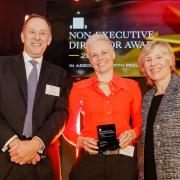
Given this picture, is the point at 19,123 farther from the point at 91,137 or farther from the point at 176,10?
the point at 176,10

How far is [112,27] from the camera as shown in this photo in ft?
14.4

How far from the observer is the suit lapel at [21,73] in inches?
98.8

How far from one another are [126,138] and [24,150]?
0.72 metres

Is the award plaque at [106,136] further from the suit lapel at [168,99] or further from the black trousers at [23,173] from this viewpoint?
the black trousers at [23,173]

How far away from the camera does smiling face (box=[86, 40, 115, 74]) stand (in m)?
2.66

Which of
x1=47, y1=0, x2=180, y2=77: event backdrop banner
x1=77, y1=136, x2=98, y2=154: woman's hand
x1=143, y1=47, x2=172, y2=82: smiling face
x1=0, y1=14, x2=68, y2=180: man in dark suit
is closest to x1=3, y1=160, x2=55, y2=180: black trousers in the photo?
x1=0, y1=14, x2=68, y2=180: man in dark suit

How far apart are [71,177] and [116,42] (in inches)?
88.2

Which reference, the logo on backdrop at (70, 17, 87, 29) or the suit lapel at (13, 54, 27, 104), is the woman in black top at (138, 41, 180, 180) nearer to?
the suit lapel at (13, 54, 27, 104)

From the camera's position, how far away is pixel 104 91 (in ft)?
8.80

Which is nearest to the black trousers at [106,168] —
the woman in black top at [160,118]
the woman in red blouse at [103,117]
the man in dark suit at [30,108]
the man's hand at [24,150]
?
the woman in red blouse at [103,117]

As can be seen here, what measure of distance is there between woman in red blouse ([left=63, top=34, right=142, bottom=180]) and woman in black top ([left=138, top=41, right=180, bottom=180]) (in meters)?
0.11

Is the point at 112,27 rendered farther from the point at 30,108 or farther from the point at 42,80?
the point at 30,108

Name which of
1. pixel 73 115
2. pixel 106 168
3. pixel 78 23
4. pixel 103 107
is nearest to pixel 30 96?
pixel 73 115

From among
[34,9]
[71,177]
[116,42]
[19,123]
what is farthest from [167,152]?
[34,9]
